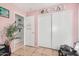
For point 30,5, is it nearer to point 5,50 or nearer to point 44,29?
point 44,29

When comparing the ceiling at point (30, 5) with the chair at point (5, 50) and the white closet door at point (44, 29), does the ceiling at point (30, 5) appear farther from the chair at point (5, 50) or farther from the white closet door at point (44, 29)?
the chair at point (5, 50)

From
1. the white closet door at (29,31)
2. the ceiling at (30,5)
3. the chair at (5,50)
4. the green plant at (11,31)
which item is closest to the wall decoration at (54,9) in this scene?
the ceiling at (30,5)

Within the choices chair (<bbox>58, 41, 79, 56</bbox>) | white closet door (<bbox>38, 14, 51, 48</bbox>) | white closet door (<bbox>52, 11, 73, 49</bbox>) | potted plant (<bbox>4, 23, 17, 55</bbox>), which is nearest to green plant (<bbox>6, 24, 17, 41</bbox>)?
potted plant (<bbox>4, 23, 17, 55</bbox>)

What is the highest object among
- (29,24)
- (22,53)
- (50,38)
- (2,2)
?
(2,2)

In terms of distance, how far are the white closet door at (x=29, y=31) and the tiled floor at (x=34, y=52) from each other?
0.30 feet

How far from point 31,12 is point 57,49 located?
73 cm

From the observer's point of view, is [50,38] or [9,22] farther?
[50,38]

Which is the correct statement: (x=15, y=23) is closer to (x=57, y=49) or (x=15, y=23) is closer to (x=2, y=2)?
(x=2, y=2)

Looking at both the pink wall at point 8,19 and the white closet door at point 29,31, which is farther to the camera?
the white closet door at point 29,31

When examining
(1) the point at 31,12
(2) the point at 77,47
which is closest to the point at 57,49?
(2) the point at 77,47

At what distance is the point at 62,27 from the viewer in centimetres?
166

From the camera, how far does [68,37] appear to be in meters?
1.65

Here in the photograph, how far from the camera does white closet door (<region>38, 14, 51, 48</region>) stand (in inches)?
66.6

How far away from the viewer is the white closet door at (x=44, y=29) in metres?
1.69
